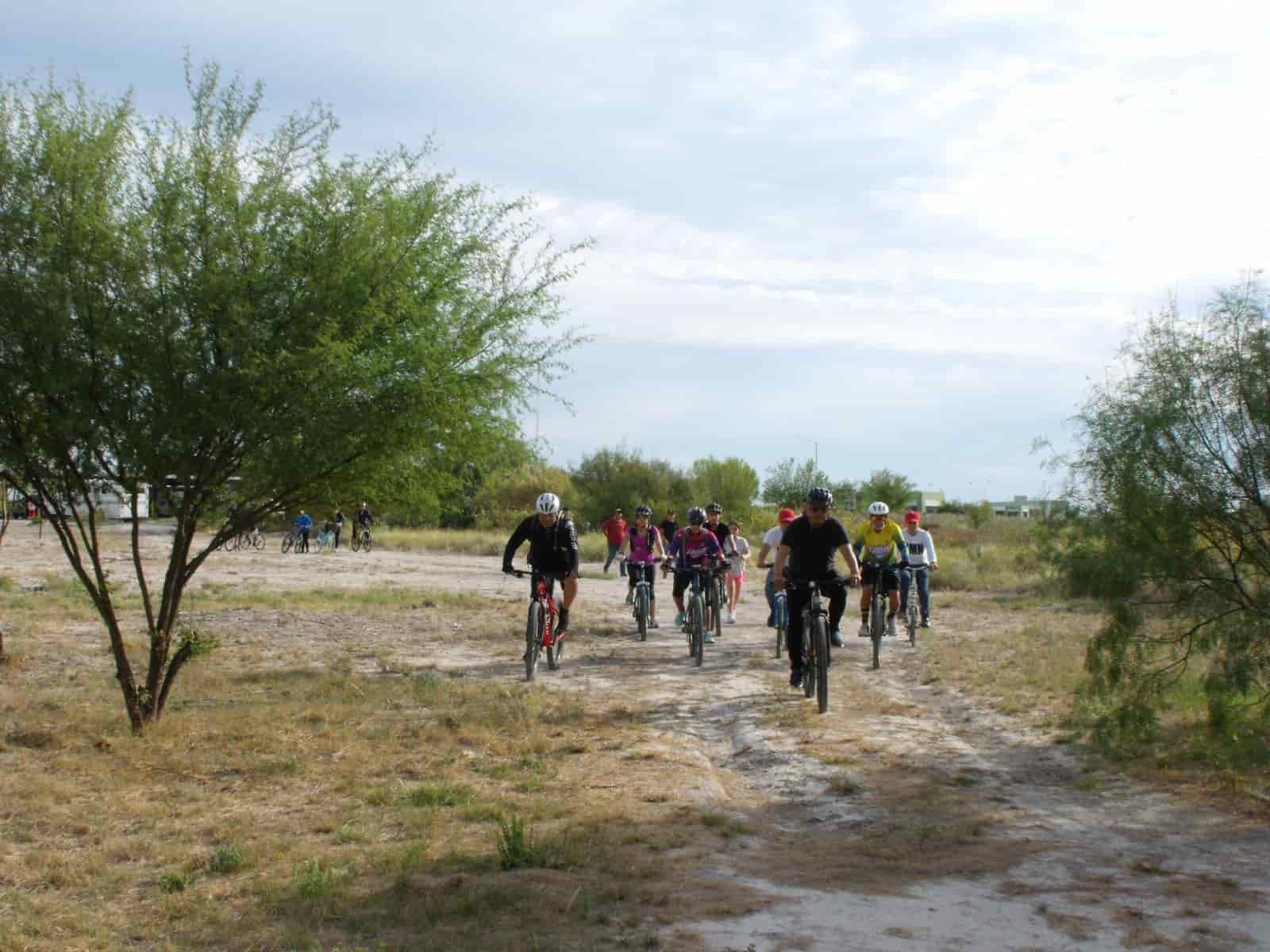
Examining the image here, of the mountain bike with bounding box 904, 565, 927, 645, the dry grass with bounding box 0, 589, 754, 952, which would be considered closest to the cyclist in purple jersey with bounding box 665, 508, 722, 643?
the mountain bike with bounding box 904, 565, 927, 645

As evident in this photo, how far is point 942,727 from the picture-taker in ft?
37.4

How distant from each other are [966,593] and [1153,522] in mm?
23691

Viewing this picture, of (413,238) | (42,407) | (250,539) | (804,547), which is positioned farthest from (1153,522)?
(250,539)

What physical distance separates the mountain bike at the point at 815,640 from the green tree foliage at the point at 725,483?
182 feet

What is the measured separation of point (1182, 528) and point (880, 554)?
24.0ft

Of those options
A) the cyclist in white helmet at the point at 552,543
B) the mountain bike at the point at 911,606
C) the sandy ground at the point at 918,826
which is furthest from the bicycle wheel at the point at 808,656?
the mountain bike at the point at 911,606

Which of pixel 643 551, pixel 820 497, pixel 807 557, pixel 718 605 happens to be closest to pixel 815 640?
pixel 807 557

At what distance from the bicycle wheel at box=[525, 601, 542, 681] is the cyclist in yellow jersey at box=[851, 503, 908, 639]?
4348 millimetres

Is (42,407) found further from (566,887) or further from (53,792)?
(566,887)

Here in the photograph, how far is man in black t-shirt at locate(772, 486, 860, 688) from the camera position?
11961 millimetres

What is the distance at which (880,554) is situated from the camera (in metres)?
16.3

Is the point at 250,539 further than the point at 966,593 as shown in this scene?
Yes

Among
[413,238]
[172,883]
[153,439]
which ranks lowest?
[172,883]

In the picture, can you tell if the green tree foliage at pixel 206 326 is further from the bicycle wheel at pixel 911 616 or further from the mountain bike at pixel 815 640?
the bicycle wheel at pixel 911 616
